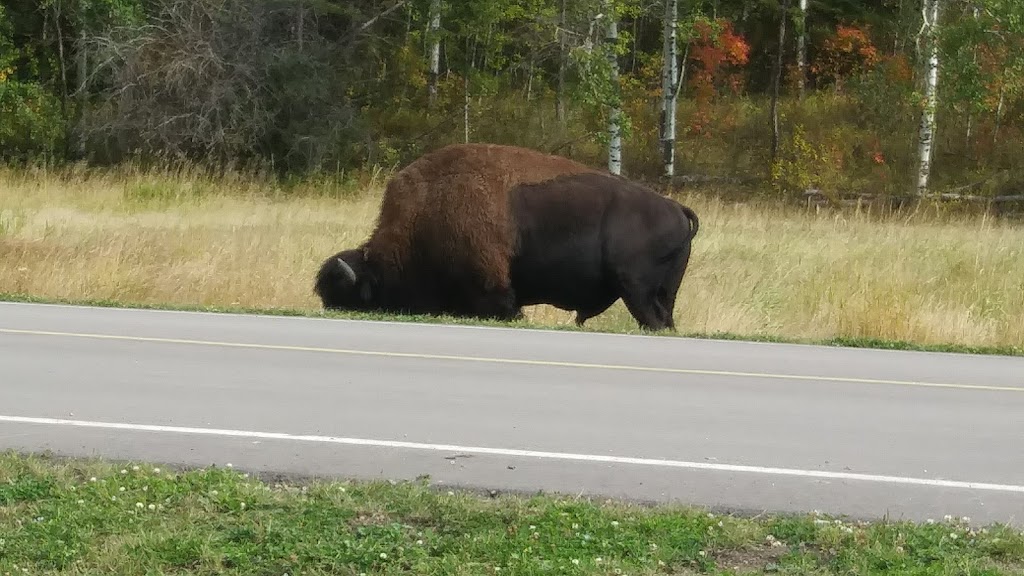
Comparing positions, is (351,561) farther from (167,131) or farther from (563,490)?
(167,131)

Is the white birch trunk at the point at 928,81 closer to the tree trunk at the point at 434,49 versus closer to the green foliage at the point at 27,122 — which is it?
the tree trunk at the point at 434,49

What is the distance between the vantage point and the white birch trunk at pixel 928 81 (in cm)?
2753

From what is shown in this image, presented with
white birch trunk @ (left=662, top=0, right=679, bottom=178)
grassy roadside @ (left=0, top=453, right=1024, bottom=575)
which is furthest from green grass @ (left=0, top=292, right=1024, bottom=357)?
white birch trunk @ (left=662, top=0, right=679, bottom=178)

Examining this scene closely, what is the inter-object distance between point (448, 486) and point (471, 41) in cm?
3275

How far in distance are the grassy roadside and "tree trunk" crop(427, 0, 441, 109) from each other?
2746cm

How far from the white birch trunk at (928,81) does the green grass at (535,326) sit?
16475mm

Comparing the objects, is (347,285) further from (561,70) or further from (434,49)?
(434,49)

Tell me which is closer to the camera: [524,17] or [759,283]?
[759,283]

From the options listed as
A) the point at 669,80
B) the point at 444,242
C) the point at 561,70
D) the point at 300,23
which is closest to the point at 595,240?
the point at 444,242

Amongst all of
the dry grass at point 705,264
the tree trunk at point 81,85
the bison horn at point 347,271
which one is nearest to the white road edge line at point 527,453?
the bison horn at point 347,271

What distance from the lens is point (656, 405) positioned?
8180mm

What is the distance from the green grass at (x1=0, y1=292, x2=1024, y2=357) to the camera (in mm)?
11680

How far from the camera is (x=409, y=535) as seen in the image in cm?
511

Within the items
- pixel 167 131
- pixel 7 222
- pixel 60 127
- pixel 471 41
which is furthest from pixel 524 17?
pixel 7 222
